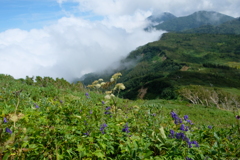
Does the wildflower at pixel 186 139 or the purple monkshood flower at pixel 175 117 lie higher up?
the purple monkshood flower at pixel 175 117

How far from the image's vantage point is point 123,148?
3297 millimetres

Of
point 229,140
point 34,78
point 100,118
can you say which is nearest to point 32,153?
point 100,118

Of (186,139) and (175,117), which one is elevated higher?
(175,117)

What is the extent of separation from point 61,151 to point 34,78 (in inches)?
909

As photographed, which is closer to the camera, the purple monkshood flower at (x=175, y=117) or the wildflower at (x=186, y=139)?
the wildflower at (x=186, y=139)

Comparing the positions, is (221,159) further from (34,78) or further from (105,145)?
(34,78)

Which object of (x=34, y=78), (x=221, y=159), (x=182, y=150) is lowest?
(x=221, y=159)

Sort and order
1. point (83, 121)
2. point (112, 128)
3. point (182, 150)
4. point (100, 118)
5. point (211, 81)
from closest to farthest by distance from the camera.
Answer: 1. point (182, 150)
2. point (112, 128)
3. point (83, 121)
4. point (100, 118)
5. point (211, 81)

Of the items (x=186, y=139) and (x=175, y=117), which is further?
(x=175, y=117)

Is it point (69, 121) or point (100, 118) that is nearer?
point (69, 121)

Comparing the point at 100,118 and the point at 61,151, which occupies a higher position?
the point at 100,118

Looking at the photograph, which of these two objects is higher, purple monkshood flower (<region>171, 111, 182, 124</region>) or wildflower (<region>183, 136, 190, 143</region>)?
purple monkshood flower (<region>171, 111, 182, 124</region>)

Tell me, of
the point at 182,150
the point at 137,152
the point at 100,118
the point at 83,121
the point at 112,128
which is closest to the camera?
the point at 137,152

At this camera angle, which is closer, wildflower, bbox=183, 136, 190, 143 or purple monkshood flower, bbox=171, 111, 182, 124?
wildflower, bbox=183, 136, 190, 143
